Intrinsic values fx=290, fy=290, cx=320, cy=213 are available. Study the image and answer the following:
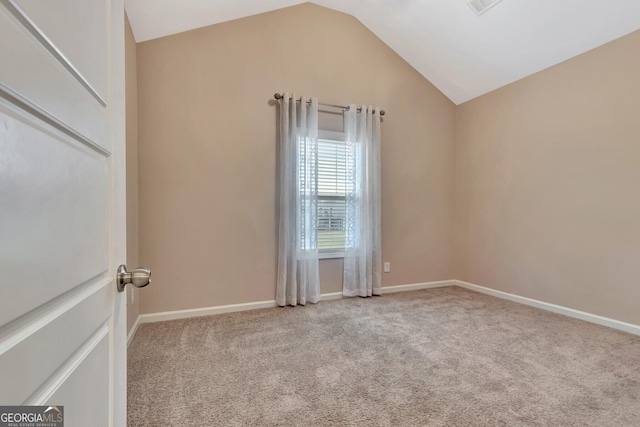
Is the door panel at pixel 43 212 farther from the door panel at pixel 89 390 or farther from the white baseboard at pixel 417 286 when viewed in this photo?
the white baseboard at pixel 417 286

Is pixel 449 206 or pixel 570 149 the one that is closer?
pixel 570 149

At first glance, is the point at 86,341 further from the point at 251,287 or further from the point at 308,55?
the point at 308,55

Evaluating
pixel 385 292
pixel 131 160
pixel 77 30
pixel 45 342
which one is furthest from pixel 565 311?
pixel 131 160

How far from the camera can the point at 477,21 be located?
2717 mm

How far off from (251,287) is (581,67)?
3.68m

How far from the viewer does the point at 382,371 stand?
1.75 m

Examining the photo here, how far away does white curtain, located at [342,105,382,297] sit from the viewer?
3217mm

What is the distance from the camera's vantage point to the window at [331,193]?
315 centimetres

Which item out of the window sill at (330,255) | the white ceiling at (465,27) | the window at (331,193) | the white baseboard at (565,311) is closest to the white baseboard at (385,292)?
the white baseboard at (565,311)

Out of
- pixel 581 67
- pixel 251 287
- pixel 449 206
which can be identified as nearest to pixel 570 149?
pixel 581 67

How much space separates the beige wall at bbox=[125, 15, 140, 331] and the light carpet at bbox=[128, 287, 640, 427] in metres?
0.32

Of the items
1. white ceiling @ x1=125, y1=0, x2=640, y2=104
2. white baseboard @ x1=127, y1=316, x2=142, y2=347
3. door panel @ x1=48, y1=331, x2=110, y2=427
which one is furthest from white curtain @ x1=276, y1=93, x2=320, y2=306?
door panel @ x1=48, y1=331, x2=110, y2=427

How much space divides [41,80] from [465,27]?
3.43 m

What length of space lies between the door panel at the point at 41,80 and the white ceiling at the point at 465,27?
219 centimetres
